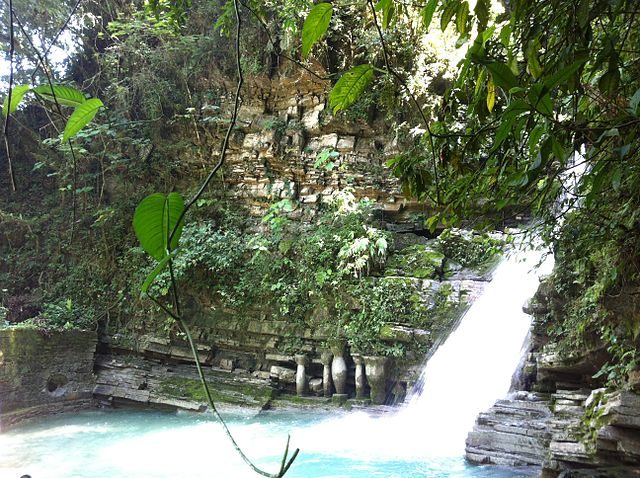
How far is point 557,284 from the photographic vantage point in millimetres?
5523

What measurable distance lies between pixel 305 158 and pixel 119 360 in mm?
5309

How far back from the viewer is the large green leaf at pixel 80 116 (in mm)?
950

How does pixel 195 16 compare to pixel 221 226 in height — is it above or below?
above

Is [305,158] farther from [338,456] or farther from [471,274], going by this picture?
[338,456]

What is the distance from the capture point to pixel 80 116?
0.97 metres

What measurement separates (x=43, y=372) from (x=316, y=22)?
8.41 meters

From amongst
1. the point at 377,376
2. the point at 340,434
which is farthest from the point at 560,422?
the point at 377,376

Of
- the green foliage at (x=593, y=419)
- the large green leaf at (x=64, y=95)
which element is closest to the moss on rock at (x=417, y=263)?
the green foliage at (x=593, y=419)

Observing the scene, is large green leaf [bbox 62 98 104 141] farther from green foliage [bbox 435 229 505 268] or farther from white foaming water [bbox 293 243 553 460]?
green foliage [bbox 435 229 505 268]

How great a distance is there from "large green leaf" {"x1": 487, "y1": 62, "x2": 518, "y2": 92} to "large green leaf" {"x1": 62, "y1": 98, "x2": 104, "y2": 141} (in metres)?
0.87

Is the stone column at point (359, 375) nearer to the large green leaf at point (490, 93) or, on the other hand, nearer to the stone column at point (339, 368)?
the stone column at point (339, 368)

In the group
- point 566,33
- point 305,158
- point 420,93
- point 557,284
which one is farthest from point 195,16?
point 566,33

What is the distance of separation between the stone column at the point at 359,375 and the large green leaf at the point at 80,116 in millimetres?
6848

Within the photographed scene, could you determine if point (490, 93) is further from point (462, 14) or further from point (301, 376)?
point (301, 376)
